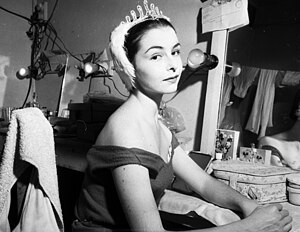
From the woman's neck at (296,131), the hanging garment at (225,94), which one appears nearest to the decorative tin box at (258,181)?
the woman's neck at (296,131)

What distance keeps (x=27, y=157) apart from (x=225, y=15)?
990 millimetres

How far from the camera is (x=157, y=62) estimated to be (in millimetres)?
878

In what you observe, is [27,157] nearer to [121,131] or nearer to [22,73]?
[121,131]

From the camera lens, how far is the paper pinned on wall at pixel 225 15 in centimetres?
129

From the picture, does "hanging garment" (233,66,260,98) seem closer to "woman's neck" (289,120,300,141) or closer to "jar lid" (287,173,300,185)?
"woman's neck" (289,120,300,141)

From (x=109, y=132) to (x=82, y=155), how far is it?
66 centimetres

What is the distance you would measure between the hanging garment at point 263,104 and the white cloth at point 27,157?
0.84m

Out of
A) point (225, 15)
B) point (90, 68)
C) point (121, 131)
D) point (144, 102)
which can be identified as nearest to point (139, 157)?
point (121, 131)

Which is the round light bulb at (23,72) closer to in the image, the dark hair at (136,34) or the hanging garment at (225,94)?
the hanging garment at (225,94)

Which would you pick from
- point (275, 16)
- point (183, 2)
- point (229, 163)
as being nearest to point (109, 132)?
point (229, 163)

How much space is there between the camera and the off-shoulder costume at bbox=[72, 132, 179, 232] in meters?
0.77

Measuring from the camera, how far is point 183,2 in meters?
1.59

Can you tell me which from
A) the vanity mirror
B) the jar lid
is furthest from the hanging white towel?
the jar lid

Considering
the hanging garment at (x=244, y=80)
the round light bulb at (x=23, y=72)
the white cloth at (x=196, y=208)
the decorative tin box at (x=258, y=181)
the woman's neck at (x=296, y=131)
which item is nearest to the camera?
the white cloth at (x=196, y=208)
